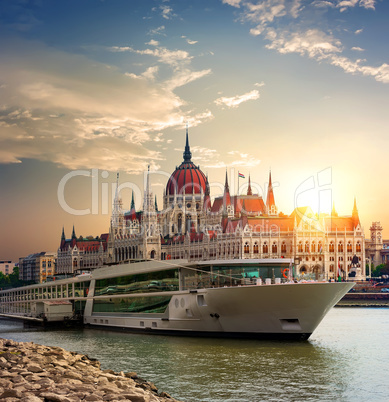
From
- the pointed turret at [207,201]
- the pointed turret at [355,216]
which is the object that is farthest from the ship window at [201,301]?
the pointed turret at [207,201]

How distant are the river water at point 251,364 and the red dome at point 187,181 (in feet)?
449

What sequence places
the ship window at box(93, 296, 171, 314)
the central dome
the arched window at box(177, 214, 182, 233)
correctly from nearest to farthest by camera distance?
the ship window at box(93, 296, 171, 314), the arched window at box(177, 214, 182, 233), the central dome

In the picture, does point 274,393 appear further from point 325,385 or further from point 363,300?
point 363,300

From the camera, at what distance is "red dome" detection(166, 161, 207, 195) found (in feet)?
588

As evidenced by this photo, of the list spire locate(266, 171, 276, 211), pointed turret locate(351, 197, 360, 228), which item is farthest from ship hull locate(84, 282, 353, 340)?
spire locate(266, 171, 276, 211)

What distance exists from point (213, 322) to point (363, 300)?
227ft

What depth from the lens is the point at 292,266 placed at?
126 ft

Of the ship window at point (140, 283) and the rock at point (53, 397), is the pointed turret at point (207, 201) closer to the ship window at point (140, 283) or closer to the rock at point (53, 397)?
the ship window at point (140, 283)

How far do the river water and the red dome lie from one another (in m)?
137

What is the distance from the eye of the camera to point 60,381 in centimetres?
1969

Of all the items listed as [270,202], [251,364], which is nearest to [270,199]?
[270,202]

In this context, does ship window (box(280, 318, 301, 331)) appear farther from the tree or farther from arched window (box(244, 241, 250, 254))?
the tree

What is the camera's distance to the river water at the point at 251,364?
23781 mm

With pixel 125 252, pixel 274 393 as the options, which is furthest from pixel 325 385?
pixel 125 252
